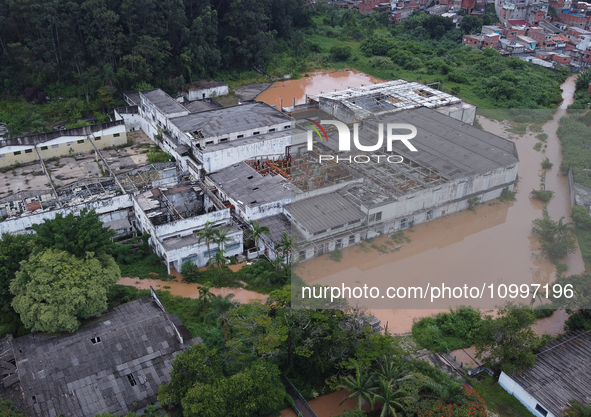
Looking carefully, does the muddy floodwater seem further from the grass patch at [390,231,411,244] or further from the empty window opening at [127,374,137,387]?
the grass patch at [390,231,411,244]

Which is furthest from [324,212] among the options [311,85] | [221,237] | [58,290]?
[311,85]

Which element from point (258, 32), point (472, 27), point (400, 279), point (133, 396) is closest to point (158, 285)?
point (133, 396)

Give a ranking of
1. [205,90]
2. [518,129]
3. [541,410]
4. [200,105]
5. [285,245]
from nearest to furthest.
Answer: [541,410] → [285,245] → [518,129] → [200,105] → [205,90]

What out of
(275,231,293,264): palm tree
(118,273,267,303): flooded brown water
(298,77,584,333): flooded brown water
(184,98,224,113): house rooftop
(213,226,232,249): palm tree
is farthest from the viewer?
(184,98,224,113): house rooftop

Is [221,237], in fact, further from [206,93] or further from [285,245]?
[206,93]

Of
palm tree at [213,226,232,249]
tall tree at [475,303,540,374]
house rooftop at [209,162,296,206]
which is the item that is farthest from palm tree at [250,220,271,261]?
tall tree at [475,303,540,374]

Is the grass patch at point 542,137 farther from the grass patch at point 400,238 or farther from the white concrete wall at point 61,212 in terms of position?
the white concrete wall at point 61,212

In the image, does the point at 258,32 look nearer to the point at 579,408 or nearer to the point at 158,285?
the point at 158,285
